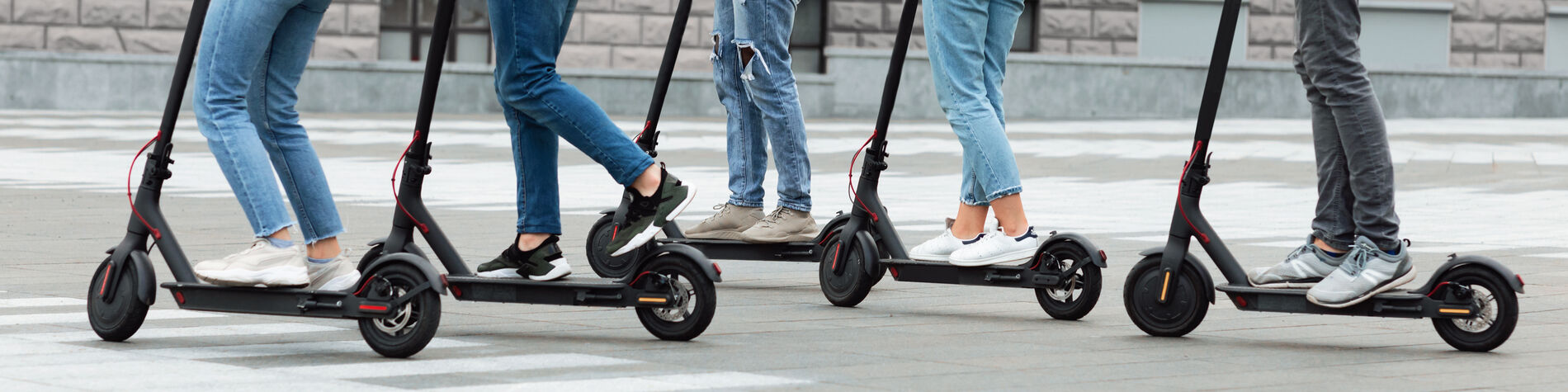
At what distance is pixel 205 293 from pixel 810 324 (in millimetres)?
1564

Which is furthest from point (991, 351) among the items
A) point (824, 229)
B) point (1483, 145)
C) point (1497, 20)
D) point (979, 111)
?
point (1497, 20)

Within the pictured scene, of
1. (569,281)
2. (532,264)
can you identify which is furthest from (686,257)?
(532,264)

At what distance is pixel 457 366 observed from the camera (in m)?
4.45

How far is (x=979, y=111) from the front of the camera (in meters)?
5.69

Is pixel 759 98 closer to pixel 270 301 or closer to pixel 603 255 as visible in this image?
pixel 603 255

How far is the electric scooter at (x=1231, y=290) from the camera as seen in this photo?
4707 mm

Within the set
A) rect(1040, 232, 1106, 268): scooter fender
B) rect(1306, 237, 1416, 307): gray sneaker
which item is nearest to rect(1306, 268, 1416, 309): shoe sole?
rect(1306, 237, 1416, 307): gray sneaker

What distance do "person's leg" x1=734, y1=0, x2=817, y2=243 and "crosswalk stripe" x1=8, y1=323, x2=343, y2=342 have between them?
1.70m

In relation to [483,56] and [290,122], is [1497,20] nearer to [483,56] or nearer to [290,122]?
[483,56]

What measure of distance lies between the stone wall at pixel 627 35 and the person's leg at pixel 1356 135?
18401mm

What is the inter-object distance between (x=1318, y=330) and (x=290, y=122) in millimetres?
2654

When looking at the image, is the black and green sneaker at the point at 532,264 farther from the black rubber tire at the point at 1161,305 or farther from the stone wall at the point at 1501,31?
the stone wall at the point at 1501,31

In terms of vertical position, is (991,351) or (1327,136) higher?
(1327,136)

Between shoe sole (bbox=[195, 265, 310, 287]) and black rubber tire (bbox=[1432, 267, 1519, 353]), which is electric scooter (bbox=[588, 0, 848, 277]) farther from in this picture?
black rubber tire (bbox=[1432, 267, 1519, 353])
